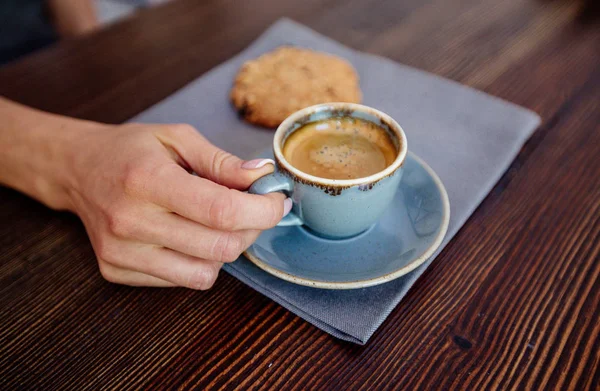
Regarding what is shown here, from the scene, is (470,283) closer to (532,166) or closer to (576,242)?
(576,242)

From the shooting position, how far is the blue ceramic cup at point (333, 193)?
2.07 feet

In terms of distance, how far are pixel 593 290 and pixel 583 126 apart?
45cm

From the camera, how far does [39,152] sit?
31.9 inches

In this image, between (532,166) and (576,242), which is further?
(532,166)

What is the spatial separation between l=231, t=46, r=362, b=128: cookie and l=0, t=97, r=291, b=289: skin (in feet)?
0.97

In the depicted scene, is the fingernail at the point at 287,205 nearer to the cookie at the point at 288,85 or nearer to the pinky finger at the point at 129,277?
the pinky finger at the point at 129,277

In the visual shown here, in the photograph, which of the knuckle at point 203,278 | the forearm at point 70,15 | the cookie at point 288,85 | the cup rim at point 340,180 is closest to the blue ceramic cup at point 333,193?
the cup rim at point 340,180

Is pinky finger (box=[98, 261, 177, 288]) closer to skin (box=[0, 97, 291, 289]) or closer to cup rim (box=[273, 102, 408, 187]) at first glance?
skin (box=[0, 97, 291, 289])

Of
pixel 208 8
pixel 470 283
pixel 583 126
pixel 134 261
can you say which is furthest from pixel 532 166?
pixel 208 8

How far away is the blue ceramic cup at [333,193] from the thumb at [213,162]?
0.06ft

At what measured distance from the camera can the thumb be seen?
0.66 meters

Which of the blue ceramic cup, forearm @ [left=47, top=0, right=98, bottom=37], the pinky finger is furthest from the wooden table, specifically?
forearm @ [left=47, top=0, right=98, bottom=37]

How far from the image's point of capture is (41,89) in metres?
1.10

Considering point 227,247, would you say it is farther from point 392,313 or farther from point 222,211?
point 392,313
